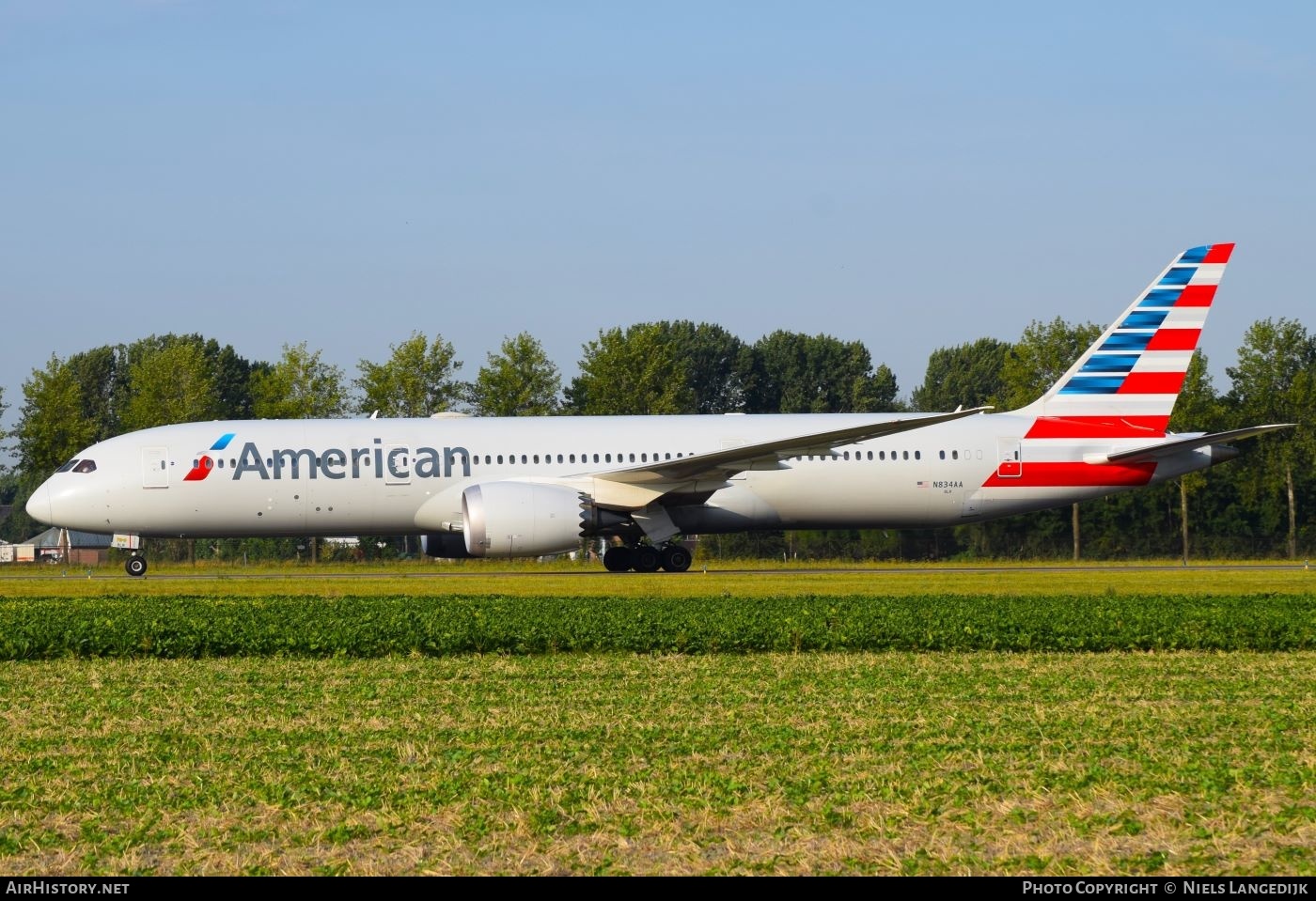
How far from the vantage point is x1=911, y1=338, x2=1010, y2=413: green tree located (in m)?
84.4

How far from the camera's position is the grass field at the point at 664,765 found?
6.18 m

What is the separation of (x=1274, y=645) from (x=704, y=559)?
23.3 m

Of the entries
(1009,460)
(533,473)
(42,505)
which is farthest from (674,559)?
(42,505)

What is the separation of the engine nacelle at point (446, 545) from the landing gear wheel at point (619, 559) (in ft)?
9.12

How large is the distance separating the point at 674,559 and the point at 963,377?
203ft

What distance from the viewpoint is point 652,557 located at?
27844 mm

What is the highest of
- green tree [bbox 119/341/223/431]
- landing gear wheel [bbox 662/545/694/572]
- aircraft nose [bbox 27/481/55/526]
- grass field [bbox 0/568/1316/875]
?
green tree [bbox 119/341/223/431]

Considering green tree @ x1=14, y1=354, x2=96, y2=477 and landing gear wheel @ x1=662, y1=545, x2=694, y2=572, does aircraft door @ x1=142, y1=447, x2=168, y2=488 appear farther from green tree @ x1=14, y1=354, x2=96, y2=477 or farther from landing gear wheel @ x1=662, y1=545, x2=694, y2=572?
green tree @ x1=14, y1=354, x2=96, y2=477

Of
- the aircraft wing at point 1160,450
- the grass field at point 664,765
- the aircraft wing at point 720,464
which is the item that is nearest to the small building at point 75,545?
the aircraft wing at point 720,464

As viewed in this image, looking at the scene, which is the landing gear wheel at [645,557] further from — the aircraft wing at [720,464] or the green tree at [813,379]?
the green tree at [813,379]

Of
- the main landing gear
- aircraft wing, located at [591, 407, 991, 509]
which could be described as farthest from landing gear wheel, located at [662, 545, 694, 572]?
aircraft wing, located at [591, 407, 991, 509]

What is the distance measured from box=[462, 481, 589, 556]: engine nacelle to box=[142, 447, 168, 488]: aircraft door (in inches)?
232

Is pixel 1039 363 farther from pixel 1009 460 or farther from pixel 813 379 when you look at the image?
pixel 813 379
